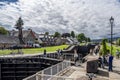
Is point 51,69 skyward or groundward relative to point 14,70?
skyward

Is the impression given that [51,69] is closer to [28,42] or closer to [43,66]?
[43,66]

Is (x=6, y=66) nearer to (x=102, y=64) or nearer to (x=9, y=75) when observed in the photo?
(x=9, y=75)

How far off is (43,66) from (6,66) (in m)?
7.58

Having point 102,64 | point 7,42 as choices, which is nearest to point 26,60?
point 102,64

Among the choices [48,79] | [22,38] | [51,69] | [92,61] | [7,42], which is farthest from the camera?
[22,38]

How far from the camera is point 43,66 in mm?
44219

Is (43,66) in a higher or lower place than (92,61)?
lower

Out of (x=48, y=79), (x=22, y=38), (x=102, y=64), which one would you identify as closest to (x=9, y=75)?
(x=102, y=64)

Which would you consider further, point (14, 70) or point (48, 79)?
point (14, 70)

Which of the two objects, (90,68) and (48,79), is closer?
(48,79)

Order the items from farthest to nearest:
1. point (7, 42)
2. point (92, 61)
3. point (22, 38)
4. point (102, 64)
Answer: point (22, 38) < point (7, 42) < point (102, 64) < point (92, 61)

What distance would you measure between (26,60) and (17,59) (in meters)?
1.87

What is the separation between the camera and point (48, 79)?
52.1ft

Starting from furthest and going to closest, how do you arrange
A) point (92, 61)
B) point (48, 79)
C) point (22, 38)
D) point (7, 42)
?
point (22, 38), point (7, 42), point (92, 61), point (48, 79)
